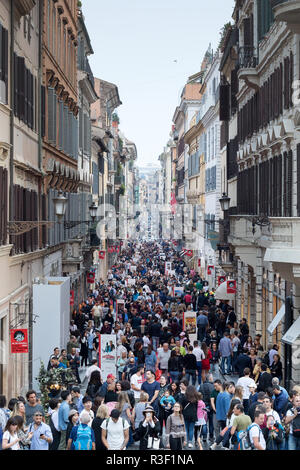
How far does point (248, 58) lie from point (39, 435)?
71.2 ft

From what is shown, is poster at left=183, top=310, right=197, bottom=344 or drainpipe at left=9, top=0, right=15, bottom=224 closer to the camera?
drainpipe at left=9, top=0, right=15, bottom=224

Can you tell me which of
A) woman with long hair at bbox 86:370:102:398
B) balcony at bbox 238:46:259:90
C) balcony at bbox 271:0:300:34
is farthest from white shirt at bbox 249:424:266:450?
balcony at bbox 238:46:259:90

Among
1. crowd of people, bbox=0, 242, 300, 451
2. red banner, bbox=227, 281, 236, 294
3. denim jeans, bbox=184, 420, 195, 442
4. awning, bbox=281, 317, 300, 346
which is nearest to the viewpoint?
crowd of people, bbox=0, 242, 300, 451

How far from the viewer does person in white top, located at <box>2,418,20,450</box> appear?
1473cm

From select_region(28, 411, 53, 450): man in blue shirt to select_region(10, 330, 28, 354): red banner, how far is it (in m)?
6.44

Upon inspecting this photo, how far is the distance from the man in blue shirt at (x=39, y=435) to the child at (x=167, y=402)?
4667 mm

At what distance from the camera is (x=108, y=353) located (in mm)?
26359

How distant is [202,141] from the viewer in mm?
74500

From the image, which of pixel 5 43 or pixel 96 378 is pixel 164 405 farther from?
pixel 5 43

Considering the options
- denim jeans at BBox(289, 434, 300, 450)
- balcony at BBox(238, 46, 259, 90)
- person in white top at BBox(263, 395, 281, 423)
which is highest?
balcony at BBox(238, 46, 259, 90)

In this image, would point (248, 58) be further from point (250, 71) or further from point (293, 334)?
point (293, 334)

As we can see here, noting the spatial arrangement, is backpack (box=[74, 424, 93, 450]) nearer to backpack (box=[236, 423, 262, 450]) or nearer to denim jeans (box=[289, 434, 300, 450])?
backpack (box=[236, 423, 262, 450])

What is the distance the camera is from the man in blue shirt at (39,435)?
15.5m

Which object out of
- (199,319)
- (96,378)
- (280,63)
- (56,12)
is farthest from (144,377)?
(56,12)
